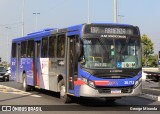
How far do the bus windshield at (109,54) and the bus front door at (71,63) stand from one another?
0.82 m

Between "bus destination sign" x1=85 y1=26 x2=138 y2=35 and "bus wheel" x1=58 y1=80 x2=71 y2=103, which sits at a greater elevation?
"bus destination sign" x1=85 y1=26 x2=138 y2=35

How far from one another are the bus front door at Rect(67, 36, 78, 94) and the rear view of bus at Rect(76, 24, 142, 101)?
71 centimetres

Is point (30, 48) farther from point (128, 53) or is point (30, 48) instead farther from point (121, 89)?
point (121, 89)

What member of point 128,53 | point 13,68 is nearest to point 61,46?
point 128,53

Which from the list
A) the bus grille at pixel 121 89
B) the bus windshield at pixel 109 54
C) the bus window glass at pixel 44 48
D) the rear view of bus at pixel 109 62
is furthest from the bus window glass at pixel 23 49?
the bus grille at pixel 121 89

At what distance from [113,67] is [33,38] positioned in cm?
799

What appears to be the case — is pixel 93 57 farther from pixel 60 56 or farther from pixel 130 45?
pixel 60 56

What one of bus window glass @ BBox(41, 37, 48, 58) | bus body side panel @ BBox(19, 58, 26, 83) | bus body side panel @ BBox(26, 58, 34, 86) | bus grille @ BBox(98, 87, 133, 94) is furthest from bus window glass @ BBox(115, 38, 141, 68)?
bus body side panel @ BBox(19, 58, 26, 83)

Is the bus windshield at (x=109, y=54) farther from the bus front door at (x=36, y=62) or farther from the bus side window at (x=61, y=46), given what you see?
the bus front door at (x=36, y=62)

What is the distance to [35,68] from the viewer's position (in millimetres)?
20812

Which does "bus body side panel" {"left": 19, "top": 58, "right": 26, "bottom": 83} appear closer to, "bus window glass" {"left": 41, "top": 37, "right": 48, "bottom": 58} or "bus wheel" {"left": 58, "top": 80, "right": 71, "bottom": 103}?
"bus window glass" {"left": 41, "top": 37, "right": 48, "bottom": 58}

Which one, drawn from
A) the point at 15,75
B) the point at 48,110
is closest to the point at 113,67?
the point at 48,110

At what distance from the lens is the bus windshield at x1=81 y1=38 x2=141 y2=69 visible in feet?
46.3

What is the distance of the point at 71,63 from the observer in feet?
50.6
